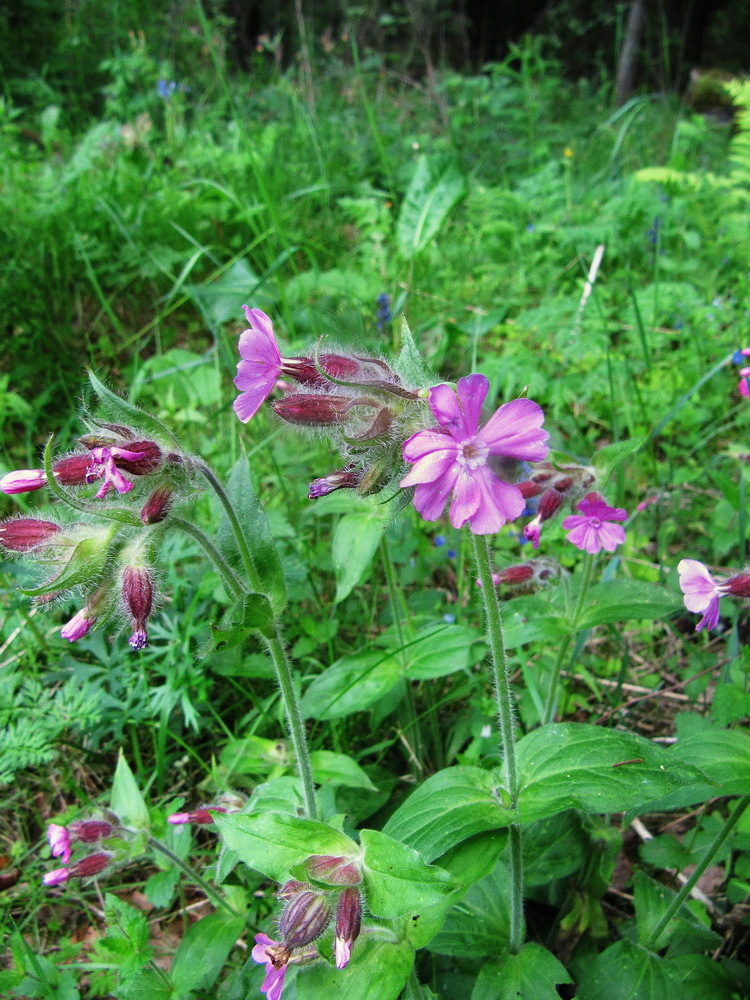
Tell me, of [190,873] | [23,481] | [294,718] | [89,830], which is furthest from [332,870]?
[23,481]

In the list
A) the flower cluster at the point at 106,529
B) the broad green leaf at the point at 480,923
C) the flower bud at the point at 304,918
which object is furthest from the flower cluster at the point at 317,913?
the flower cluster at the point at 106,529

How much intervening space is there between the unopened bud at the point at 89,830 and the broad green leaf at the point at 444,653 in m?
0.91

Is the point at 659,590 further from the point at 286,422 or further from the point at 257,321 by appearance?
the point at 257,321

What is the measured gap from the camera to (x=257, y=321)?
1.46m

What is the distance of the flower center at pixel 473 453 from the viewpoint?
123 centimetres

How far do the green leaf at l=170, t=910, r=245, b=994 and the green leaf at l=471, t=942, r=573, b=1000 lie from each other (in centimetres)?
63

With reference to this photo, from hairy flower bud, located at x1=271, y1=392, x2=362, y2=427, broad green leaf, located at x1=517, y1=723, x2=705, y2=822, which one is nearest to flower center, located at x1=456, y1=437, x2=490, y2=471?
hairy flower bud, located at x1=271, y1=392, x2=362, y2=427

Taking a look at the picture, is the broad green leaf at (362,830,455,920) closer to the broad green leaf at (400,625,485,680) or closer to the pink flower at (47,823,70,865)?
the broad green leaf at (400,625,485,680)

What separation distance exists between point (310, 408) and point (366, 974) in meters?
1.15

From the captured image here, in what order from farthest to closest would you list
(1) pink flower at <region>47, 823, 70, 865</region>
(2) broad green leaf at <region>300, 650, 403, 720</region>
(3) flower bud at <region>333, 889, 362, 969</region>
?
(2) broad green leaf at <region>300, 650, 403, 720</region>
(1) pink flower at <region>47, 823, 70, 865</region>
(3) flower bud at <region>333, 889, 362, 969</region>

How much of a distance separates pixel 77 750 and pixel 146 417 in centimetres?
138

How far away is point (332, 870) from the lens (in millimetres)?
1390

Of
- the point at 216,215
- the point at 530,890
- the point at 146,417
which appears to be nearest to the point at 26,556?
the point at 146,417

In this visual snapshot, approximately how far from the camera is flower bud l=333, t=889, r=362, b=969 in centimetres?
130
